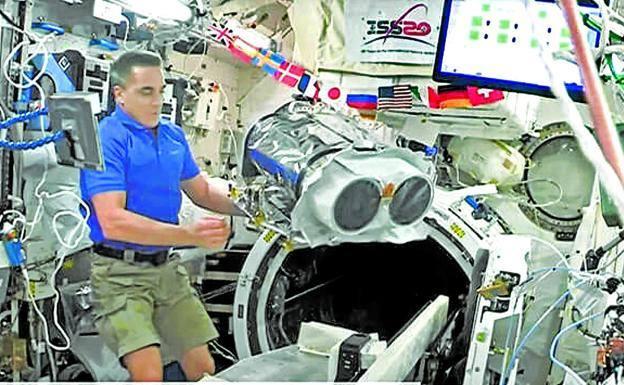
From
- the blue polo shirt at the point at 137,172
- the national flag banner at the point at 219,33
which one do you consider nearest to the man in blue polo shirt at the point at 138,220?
the blue polo shirt at the point at 137,172

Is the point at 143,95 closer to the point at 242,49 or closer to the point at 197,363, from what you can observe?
the point at 242,49

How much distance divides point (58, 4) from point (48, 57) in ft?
0.76

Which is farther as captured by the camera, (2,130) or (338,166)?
(2,130)

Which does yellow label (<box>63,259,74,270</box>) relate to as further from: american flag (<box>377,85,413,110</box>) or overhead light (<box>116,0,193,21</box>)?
american flag (<box>377,85,413,110</box>)

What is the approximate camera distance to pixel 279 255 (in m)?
3.84

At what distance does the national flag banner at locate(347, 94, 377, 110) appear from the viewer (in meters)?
3.49

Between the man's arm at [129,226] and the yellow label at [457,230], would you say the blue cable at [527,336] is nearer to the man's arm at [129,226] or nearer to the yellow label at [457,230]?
the yellow label at [457,230]

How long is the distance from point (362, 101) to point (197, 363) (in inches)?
59.5

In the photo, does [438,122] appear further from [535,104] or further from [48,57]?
[48,57]

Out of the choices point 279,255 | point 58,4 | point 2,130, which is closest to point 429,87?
point 279,255

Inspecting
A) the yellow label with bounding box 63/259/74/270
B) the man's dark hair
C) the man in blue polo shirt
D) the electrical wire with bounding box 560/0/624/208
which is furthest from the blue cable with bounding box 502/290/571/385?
the electrical wire with bounding box 560/0/624/208

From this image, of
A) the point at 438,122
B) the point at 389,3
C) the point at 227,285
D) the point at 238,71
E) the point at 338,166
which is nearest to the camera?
the point at 338,166

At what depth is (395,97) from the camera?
3434 millimetres

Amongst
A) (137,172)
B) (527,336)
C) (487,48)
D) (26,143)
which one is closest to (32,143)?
(26,143)
